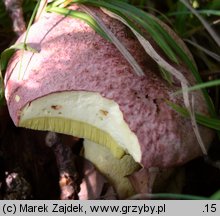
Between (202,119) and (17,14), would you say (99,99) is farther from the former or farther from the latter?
(17,14)

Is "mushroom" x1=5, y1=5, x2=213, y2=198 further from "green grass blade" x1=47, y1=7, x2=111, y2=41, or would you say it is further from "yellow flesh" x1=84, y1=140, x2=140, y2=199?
"yellow flesh" x1=84, y1=140, x2=140, y2=199

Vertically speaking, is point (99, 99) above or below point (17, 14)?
below

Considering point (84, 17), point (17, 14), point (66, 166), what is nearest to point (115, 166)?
point (66, 166)

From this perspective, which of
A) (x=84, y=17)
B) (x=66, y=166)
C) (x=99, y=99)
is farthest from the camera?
(x=66, y=166)

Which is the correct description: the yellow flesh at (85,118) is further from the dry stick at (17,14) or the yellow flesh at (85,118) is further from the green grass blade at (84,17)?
the dry stick at (17,14)

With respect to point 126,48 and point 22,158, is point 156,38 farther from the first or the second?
point 22,158

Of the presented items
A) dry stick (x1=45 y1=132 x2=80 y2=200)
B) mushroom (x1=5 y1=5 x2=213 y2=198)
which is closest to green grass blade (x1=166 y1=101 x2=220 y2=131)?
mushroom (x1=5 y1=5 x2=213 y2=198)

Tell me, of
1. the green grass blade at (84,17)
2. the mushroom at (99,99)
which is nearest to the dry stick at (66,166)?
the mushroom at (99,99)
